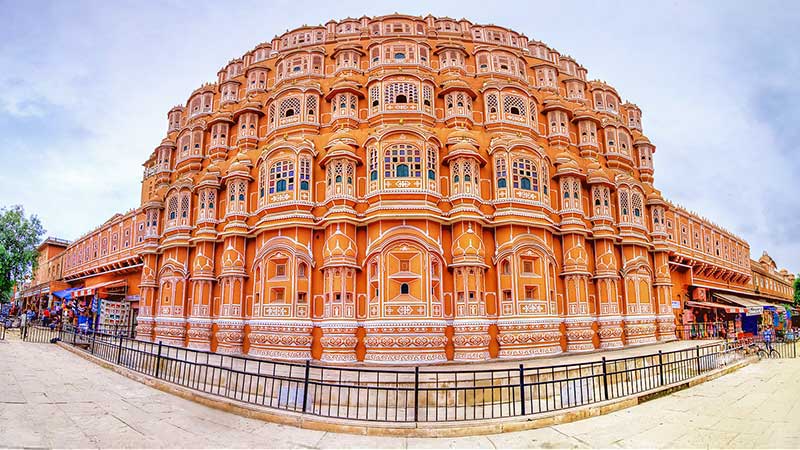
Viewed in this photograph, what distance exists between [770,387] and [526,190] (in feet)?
36.6

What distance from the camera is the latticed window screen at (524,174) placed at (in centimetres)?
2031

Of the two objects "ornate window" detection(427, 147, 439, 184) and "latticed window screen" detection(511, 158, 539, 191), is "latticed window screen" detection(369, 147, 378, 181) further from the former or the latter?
"latticed window screen" detection(511, 158, 539, 191)

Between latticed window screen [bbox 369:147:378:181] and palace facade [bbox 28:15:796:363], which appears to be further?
latticed window screen [bbox 369:147:378:181]

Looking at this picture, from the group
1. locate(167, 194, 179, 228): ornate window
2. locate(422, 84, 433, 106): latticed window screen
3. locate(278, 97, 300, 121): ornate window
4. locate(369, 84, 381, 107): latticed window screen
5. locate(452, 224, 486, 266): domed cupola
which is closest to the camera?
locate(452, 224, 486, 266): domed cupola

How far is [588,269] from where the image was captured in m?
22.1

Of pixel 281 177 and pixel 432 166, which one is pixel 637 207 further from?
pixel 281 177

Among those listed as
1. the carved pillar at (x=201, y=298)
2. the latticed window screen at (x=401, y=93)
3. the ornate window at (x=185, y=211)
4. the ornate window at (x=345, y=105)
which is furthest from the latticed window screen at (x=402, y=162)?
the ornate window at (x=185, y=211)

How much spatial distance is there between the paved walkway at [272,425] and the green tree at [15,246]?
30336mm

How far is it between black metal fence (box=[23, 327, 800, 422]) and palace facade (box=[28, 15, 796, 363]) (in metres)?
3.10

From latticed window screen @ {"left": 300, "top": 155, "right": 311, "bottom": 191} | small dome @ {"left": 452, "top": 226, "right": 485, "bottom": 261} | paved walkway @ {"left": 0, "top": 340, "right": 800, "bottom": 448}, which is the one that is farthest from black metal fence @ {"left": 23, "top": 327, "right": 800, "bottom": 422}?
latticed window screen @ {"left": 300, "top": 155, "right": 311, "bottom": 191}

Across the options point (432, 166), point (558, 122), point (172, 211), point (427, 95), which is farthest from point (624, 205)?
point (172, 211)

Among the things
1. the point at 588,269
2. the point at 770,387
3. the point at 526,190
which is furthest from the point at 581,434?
the point at 588,269

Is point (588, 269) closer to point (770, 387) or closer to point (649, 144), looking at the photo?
point (770, 387)

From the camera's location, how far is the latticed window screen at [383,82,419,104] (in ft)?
70.4
